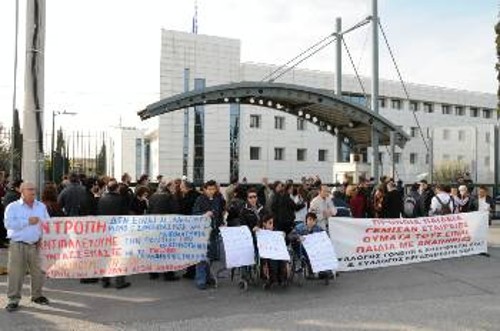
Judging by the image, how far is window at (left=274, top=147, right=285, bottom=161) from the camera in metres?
64.2

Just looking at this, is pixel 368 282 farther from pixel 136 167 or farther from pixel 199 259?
pixel 136 167

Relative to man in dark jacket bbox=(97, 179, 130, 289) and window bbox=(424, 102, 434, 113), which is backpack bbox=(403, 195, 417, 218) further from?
window bbox=(424, 102, 434, 113)

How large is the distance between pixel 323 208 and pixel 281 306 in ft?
12.1

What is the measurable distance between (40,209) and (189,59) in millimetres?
48507

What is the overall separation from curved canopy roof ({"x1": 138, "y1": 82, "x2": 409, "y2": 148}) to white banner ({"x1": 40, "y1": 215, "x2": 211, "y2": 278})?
5950mm

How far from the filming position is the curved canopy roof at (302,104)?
658 inches

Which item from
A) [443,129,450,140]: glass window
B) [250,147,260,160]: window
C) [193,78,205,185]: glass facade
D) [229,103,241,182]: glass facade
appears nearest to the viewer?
[443,129,450,140]: glass window

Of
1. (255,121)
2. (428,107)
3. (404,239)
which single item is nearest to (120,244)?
(404,239)

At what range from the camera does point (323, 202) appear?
41.4ft

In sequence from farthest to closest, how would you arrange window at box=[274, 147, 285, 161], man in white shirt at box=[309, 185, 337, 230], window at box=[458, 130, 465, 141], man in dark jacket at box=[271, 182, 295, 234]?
window at box=[274, 147, 285, 161]
window at box=[458, 130, 465, 141]
man in white shirt at box=[309, 185, 337, 230]
man in dark jacket at box=[271, 182, 295, 234]

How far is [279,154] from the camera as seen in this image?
64.6 m

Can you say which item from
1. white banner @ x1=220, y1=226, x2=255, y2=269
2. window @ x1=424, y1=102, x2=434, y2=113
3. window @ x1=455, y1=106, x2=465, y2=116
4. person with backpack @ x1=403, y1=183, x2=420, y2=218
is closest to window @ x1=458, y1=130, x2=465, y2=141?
person with backpack @ x1=403, y1=183, x2=420, y2=218

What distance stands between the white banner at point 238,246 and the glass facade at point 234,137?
49532mm

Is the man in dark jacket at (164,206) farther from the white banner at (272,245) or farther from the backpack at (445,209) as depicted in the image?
the backpack at (445,209)
